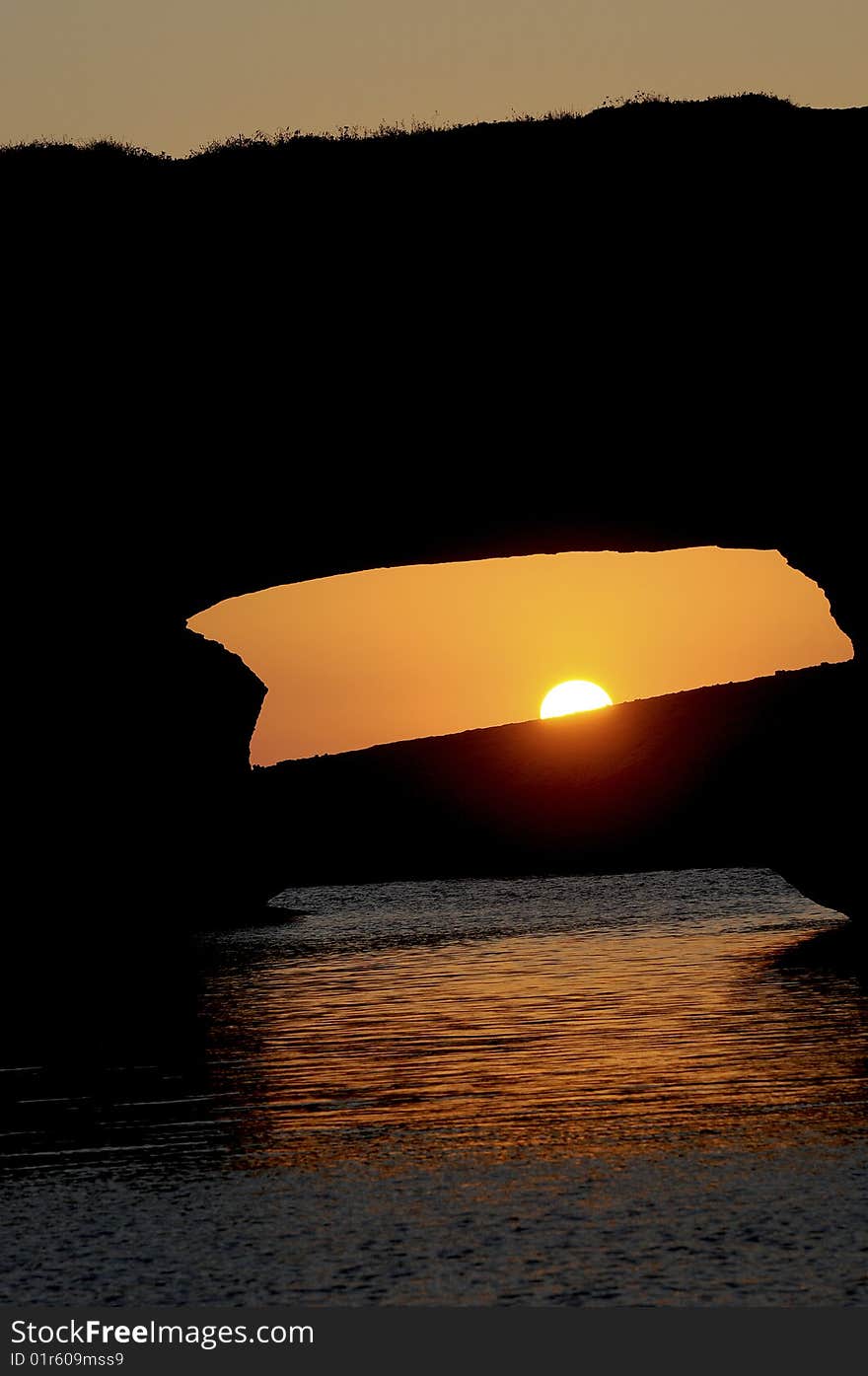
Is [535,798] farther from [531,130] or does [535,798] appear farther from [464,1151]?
[464,1151]

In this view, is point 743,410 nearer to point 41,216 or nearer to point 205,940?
point 41,216

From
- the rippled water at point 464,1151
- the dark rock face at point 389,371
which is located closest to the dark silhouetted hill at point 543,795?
the dark rock face at point 389,371

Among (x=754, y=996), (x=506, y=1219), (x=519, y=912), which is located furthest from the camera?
(x=519, y=912)

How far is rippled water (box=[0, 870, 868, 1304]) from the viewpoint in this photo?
6.57 meters

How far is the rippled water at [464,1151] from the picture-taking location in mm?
6570

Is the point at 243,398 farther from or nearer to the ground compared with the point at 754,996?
farther from the ground

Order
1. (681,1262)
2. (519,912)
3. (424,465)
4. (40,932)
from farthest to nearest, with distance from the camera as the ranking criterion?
(519,912), (424,465), (40,932), (681,1262)

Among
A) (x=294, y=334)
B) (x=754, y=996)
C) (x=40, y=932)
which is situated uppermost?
(x=294, y=334)

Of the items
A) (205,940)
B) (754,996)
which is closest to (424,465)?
(754,996)

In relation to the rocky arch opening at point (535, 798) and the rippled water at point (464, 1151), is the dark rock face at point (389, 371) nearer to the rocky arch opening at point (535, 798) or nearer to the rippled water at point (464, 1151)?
the rippled water at point (464, 1151)

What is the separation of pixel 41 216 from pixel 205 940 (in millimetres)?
17505

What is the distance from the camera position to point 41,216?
25719 millimetres

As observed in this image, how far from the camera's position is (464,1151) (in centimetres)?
898

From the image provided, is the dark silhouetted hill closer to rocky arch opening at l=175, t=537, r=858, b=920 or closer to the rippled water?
rocky arch opening at l=175, t=537, r=858, b=920
